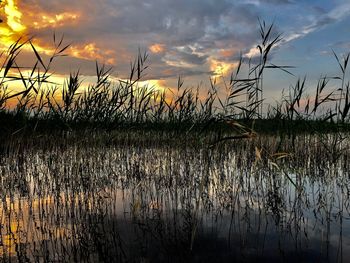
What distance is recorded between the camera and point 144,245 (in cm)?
488

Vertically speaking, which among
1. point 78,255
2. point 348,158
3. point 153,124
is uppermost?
point 153,124

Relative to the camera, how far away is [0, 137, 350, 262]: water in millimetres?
4660

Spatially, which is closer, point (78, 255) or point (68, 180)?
point (78, 255)

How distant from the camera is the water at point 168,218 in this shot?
4.66 meters

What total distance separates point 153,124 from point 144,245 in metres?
5.86

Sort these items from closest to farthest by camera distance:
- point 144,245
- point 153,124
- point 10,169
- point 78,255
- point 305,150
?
point 78,255 < point 144,245 < point 10,169 < point 153,124 < point 305,150

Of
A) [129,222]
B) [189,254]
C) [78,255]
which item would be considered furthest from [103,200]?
[189,254]

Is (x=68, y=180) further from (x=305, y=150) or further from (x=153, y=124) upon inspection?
(x=305, y=150)

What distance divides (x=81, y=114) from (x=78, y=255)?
14.5 feet

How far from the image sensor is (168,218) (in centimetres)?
600

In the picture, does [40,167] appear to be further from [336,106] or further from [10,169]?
[336,106]

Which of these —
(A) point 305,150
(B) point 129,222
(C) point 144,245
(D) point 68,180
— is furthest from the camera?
(A) point 305,150

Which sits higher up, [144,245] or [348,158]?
[348,158]

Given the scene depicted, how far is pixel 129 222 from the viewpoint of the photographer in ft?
19.2
